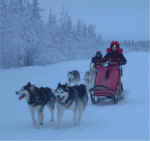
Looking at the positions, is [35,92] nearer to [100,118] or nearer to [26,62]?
[100,118]

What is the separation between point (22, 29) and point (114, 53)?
17550mm

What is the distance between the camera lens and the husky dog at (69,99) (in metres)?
4.89

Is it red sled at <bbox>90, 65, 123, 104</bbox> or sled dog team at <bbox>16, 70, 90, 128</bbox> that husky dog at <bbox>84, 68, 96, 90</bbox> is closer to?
red sled at <bbox>90, 65, 123, 104</bbox>

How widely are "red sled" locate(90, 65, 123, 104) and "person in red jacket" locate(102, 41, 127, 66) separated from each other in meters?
0.29

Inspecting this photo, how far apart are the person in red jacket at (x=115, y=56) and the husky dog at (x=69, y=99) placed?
2.30 meters

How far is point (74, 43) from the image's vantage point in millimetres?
38875

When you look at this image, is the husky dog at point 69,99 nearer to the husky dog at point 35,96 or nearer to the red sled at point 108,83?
the husky dog at point 35,96

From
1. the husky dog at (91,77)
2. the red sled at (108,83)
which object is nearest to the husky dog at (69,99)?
the red sled at (108,83)

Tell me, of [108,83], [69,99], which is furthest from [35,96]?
[108,83]

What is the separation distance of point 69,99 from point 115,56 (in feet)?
9.97

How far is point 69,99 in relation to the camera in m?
5.01

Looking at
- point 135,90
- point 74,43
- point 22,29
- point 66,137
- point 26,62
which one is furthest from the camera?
point 74,43

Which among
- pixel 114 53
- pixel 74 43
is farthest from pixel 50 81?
pixel 74 43

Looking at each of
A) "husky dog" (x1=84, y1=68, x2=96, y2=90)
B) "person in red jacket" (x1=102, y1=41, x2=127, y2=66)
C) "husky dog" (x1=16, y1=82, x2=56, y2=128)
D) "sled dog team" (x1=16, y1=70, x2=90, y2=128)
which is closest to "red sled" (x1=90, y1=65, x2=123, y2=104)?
"person in red jacket" (x1=102, y1=41, x2=127, y2=66)
